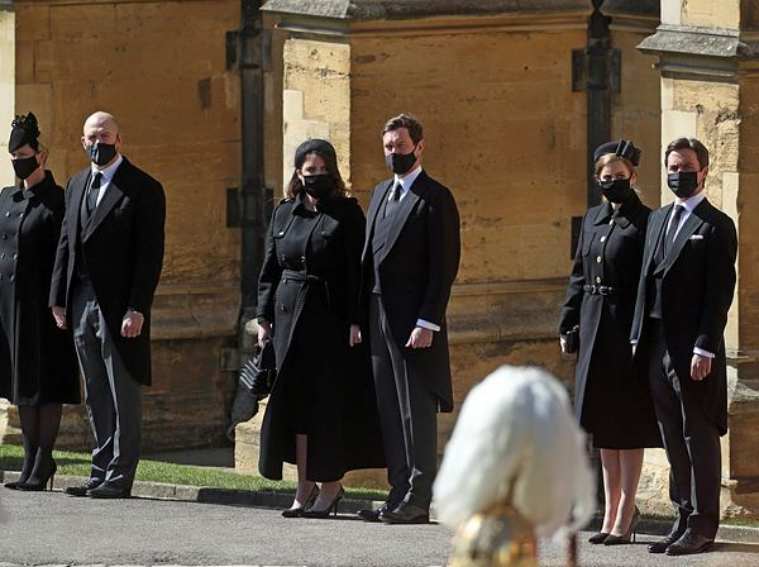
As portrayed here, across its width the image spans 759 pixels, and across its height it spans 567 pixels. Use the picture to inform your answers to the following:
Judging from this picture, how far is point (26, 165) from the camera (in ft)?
43.7

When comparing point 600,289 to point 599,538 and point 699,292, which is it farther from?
point 599,538

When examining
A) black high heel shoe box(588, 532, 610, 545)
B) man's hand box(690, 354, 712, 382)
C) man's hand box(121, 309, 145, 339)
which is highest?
man's hand box(121, 309, 145, 339)

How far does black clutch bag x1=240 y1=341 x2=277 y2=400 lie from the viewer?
12438mm

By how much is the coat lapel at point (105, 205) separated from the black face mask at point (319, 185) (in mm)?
1122

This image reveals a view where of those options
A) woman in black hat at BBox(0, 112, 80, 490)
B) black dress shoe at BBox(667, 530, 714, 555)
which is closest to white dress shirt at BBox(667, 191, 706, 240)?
black dress shoe at BBox(667, 530, 714, 555)

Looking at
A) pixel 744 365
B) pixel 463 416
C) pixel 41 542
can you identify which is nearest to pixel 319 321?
pixel 41 542

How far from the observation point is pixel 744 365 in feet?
44.4

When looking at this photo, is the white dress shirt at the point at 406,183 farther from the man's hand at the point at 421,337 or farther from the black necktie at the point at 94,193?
the black necktie at the point at 94,193

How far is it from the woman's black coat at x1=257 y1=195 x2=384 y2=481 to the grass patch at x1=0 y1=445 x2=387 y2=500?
1076 millimetres

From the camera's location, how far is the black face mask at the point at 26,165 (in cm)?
1329

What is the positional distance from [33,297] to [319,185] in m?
1.92

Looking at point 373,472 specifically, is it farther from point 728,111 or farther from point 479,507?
point 479,507

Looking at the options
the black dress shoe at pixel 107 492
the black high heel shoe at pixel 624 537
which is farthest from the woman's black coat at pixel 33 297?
the black high heel shoe at pixel 624 537

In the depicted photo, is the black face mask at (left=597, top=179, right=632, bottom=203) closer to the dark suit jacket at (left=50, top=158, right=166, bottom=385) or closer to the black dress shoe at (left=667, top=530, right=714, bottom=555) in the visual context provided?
the black dress shoe at (left=667, top=530, right=714, bottom=555)
